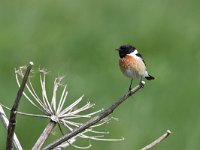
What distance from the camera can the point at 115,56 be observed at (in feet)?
24.7

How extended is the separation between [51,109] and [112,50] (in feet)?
17.5

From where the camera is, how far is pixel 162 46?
7914 millimetres

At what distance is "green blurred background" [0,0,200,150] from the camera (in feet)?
21.9

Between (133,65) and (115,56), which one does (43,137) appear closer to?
(133,65)

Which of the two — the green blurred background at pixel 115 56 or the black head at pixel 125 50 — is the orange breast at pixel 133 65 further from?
the green blurred background at pixel 115 56

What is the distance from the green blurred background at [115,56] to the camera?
6660 mm

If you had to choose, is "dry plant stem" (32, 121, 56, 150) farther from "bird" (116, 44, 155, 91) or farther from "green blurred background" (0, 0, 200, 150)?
"green blurred background" (0, 0, 200, 150)

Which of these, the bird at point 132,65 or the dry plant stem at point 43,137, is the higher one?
the bird at point 132,65

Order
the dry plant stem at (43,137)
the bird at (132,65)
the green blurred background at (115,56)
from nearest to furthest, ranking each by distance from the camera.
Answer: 1. the dry plant stem at (43,137)
2. the bird at (132,65)
3. the green blurred background at (115,56)

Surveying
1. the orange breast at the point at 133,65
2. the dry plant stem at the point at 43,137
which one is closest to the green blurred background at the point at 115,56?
the orange breast at the point at 133,65

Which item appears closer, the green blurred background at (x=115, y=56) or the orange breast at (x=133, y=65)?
the orange breast at (x=133, y=65)

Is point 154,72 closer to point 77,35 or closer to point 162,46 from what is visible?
point 162,46

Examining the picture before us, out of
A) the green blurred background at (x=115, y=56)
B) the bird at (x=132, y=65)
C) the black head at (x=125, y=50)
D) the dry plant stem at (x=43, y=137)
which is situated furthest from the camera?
the green blurred background at (x=115, y=56)

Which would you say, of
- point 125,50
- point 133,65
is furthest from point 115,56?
point 133,65
